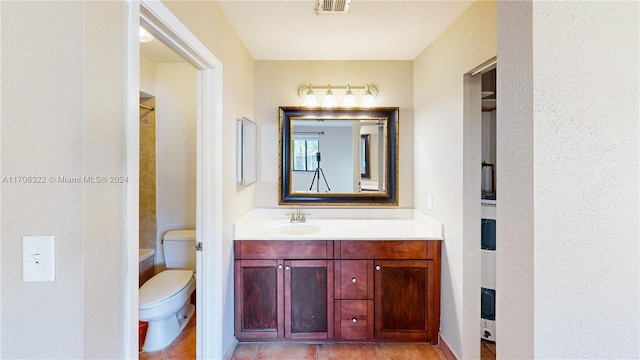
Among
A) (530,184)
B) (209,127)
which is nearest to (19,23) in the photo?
(209,127)

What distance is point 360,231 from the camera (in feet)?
7.70

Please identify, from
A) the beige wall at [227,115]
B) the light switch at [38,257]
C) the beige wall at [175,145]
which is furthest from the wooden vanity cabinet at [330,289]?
the light switch at [38,257]

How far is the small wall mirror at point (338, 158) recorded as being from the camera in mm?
2770

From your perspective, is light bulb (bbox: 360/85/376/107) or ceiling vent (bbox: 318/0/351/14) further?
light bulb (bbox: 360/85/376/107)

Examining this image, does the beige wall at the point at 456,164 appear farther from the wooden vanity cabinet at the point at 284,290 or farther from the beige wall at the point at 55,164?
the beige wall at the point at 55,164

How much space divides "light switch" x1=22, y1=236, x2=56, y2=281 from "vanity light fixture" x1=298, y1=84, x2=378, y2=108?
2.17 m

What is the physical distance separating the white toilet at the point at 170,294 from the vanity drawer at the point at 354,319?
46.8 inches

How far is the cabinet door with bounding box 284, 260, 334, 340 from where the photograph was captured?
220 centimetres

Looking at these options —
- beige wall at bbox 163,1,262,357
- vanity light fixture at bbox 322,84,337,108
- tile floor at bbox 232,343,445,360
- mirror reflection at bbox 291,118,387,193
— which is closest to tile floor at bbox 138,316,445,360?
tile floor at bbox 232,343,445,360

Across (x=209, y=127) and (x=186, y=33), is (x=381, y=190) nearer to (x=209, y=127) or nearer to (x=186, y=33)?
(x=209, y=127)

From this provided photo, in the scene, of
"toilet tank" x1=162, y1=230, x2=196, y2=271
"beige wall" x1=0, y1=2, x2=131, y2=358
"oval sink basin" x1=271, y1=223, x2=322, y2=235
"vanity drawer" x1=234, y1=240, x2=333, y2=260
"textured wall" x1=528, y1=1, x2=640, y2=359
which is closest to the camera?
"textured wall" x1=528, y1=1, x2=640, y2=359

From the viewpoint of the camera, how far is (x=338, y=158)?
2789 millimetres

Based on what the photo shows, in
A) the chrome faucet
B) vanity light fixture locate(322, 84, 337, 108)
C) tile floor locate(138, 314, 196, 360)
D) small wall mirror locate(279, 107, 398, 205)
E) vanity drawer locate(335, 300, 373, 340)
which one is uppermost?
vanity light fixture locate(322, 84, 337, 108)

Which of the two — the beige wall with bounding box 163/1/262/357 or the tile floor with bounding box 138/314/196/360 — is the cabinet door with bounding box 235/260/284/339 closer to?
the beige wall with bounding box 163/1/262/357
